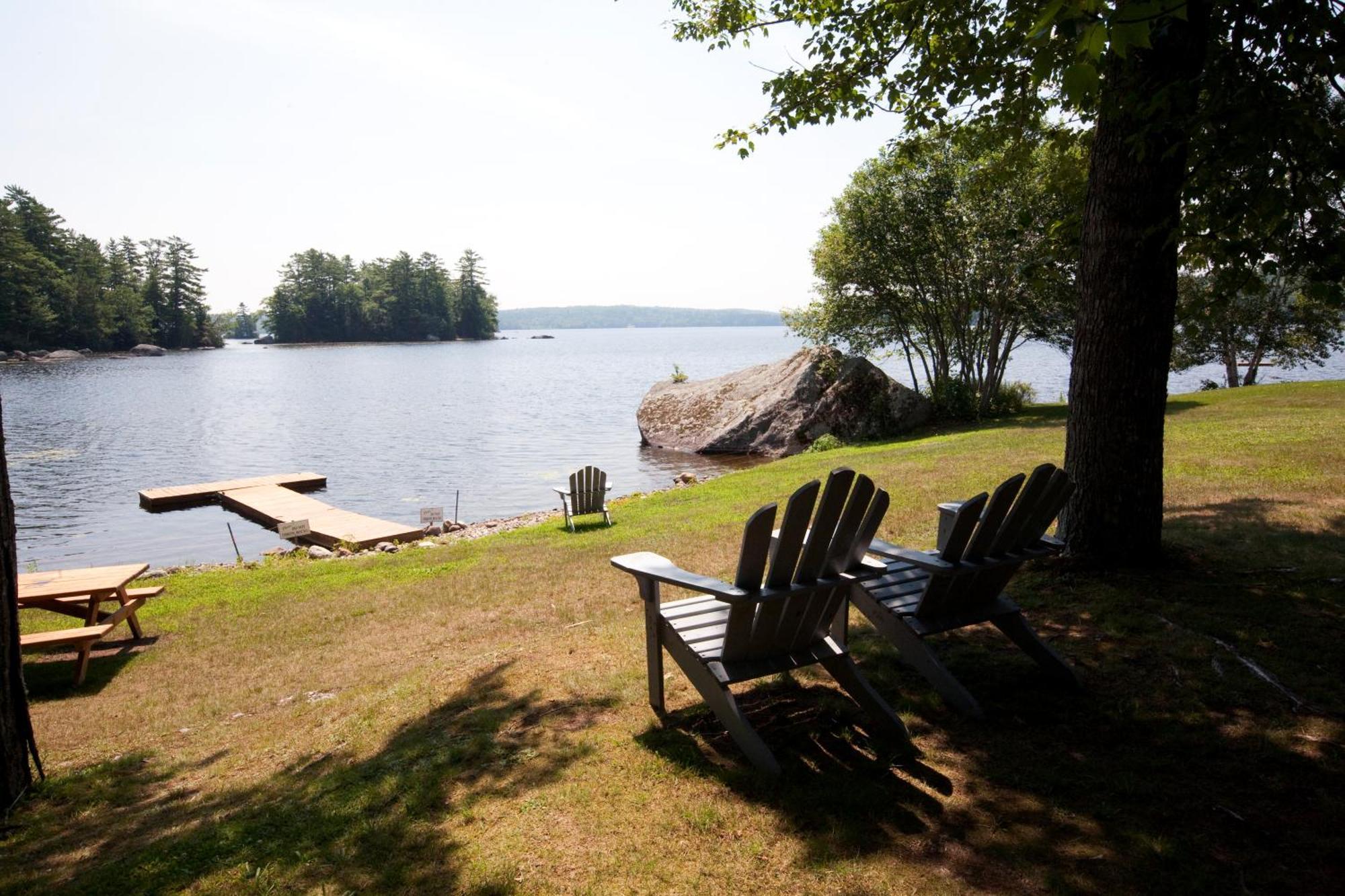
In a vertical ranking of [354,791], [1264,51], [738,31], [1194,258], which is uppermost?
[738,31]

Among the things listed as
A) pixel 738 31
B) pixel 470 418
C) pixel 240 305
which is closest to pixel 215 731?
pixel 738 31

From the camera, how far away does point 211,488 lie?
19.3 meters

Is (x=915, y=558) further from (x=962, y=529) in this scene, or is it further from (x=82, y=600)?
(x=82, y=600)

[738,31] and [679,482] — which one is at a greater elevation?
[738,31]

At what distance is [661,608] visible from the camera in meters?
3.90

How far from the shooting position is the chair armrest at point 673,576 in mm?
3260

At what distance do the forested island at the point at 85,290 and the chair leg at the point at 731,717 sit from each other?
90.0 m

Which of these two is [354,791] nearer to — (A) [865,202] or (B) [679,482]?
(B) [679,482]

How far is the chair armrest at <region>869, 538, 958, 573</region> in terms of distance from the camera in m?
3.76

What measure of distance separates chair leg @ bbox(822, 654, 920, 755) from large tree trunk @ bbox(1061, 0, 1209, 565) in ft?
9.39

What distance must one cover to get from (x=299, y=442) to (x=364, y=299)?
99.9 meters

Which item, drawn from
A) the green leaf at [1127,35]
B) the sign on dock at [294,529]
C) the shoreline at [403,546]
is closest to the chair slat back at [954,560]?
the green leaf at [1127,35]

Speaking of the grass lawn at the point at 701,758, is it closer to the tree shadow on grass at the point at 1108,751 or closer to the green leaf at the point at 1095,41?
the tree shadow on grass at the point at 1108,751

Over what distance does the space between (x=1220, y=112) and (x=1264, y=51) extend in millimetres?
1321
